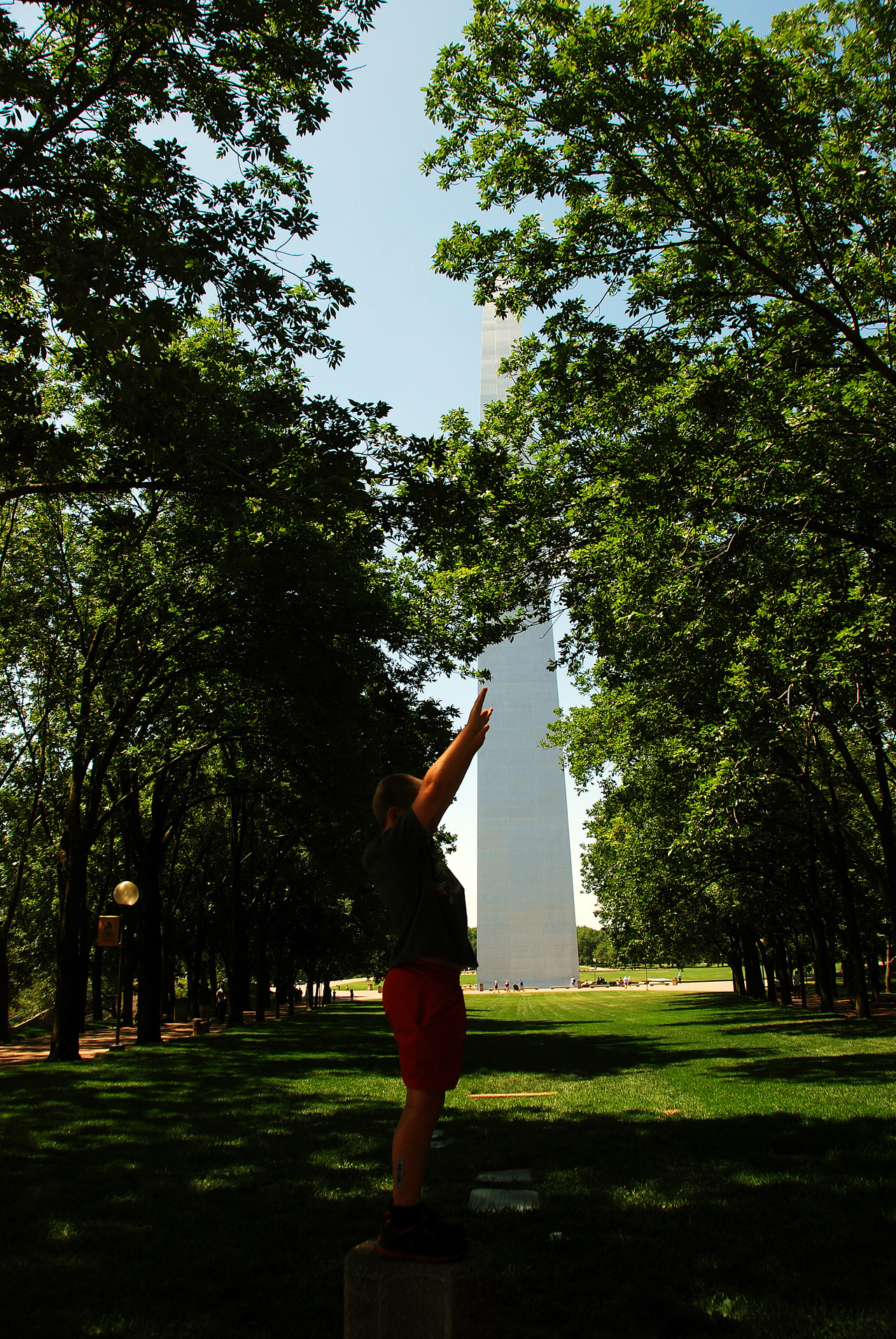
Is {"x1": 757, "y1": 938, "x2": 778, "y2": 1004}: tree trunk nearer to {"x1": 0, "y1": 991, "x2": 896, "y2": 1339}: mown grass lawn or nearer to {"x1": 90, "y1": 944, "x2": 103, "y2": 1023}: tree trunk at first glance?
{"x1": 90, "y1": 944, "x2": 103, "y2": 1023}: tree trunk

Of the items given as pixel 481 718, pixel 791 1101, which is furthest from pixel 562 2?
pixel 791 1101

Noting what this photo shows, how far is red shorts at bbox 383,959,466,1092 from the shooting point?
2.82 meters

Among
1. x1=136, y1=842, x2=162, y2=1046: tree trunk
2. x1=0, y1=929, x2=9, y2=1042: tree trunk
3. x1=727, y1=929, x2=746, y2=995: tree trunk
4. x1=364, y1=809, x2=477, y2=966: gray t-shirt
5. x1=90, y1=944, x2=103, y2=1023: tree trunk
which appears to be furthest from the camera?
x1=727, y1=929, x2=746, y2=995: tree trunk

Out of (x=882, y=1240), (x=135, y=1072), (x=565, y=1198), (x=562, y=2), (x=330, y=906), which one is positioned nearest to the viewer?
(x=882, y=1240)

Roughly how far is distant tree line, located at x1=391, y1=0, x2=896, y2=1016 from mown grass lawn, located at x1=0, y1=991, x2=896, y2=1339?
4636 millimetres

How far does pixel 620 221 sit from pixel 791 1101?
906 centimetres

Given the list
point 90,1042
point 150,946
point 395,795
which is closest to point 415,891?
point 395,795

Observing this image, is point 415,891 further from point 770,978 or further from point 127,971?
point 770,978

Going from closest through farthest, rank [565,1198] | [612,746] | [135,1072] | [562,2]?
[565,1198] < [562,2] < [135,1072] < [612,746]

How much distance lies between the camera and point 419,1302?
264cm

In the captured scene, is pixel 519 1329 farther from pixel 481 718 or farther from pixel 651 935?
pixel 651 935

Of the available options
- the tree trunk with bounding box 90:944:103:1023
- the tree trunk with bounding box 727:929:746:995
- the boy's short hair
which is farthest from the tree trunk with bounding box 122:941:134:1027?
the tree trunk with bounding box 727:929:746:995

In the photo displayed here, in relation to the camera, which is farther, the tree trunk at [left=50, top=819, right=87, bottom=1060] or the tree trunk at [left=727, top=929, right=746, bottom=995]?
the tree trunk at [left=727, top=929, right=746, bottom=995]

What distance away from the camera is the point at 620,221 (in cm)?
920
